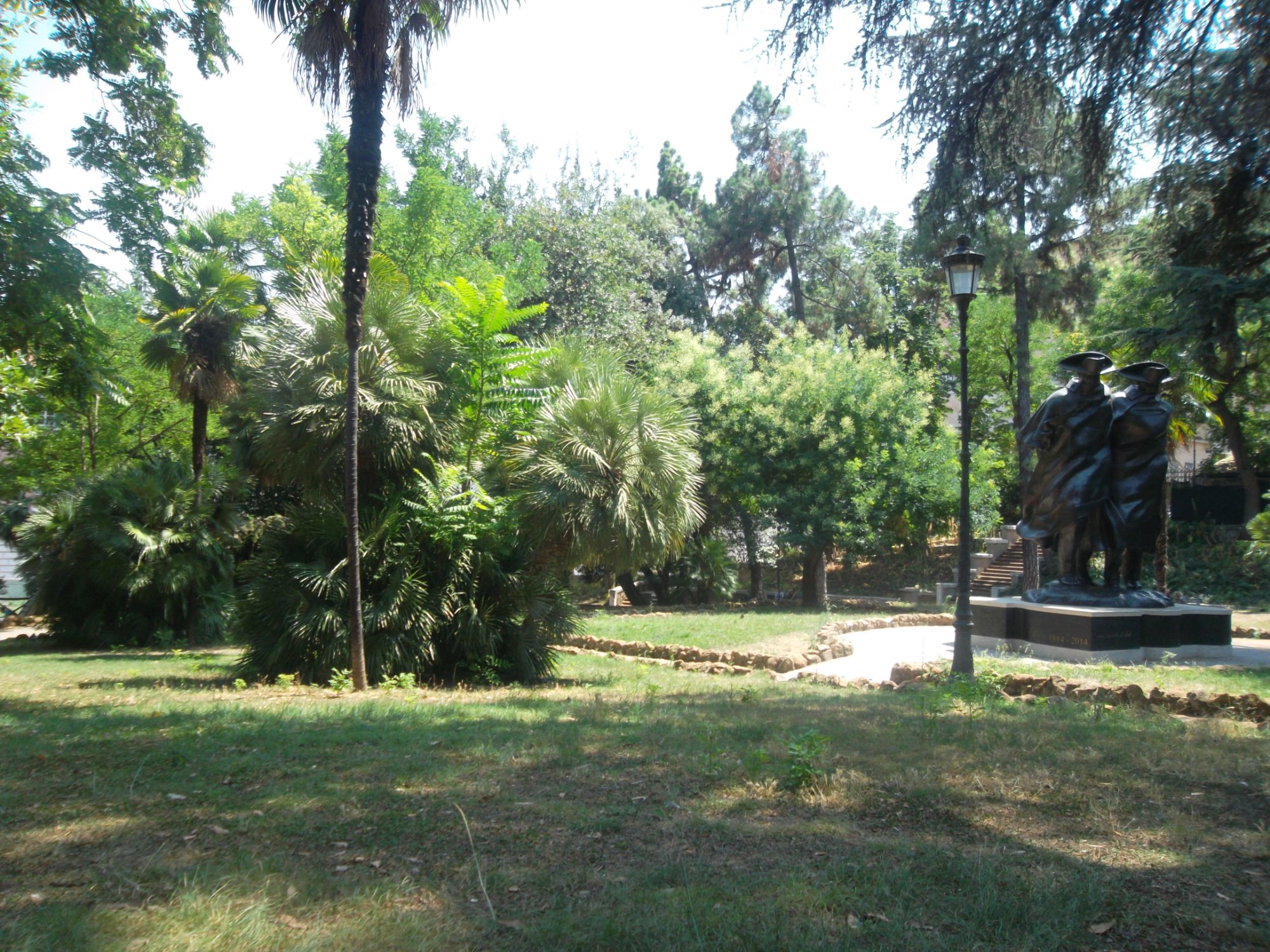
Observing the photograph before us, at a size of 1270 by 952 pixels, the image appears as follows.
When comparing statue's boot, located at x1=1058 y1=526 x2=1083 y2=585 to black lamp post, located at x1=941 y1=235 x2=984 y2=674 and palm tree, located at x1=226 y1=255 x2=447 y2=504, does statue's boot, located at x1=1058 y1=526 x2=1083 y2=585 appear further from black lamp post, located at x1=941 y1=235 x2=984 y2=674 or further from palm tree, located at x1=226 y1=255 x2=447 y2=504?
palm tree, located at x1=226 y1=255 x2=447 y2=504

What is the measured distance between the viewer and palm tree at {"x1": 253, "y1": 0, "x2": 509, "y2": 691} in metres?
9.98

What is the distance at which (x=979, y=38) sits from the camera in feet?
24.9

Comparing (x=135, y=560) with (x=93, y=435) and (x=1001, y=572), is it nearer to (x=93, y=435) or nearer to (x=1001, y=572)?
(x=93, y=435)

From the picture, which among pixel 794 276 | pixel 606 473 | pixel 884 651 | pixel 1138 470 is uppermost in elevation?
pixel 794 276

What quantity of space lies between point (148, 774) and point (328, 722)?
213 cm

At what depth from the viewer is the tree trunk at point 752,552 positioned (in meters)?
27.5

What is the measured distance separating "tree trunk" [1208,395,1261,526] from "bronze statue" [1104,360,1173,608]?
15697mm

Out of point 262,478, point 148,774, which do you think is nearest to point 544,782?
point 148,774

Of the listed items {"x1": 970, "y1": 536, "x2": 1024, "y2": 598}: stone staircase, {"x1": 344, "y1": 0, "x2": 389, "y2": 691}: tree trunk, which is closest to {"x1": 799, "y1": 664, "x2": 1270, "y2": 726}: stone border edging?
{"x1": 344, "y1": 0, "x2": 389, "y2": 691}: tree trunk

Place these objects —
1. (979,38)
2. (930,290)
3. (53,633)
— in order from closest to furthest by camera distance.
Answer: (979,38)
(53,633)
(930,290)

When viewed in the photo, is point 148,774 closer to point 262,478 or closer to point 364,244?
point 364,244

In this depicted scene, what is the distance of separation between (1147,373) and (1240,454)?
17.5 meters

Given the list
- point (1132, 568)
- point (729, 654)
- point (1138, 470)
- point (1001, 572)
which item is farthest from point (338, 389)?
point (1001, 572)

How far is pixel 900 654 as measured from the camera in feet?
50.8
